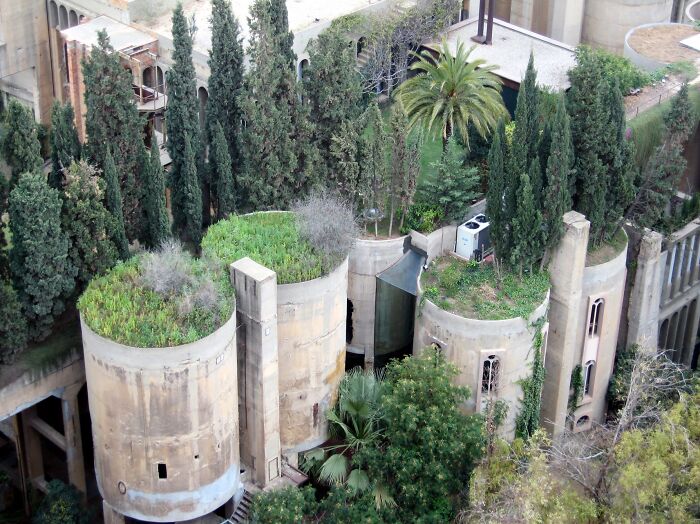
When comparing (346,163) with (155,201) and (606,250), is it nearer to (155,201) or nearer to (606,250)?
(155,201)

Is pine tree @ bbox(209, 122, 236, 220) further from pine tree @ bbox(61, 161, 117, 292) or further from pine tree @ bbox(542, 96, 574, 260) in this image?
pine tree @ bbox(542, 96, 574, 260)

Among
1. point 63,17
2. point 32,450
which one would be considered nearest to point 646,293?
point 32,450

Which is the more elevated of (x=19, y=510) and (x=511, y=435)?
(x=511, y=435)

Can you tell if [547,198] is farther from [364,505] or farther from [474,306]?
[364,505]

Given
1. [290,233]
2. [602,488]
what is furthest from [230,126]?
[602,488]

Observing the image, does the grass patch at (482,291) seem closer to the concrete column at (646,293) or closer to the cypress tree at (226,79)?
the concrete column at (646,293)

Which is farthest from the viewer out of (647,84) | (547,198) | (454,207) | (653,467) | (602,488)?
(647,84)

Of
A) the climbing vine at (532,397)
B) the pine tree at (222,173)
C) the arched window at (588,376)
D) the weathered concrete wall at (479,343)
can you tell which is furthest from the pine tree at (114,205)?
the arched window at (588,376)

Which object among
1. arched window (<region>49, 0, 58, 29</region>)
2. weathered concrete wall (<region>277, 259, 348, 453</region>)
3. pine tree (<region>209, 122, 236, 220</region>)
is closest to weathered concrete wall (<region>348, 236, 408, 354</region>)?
weathered concrete wall (<region>277, 259, 348, 453</region>)
